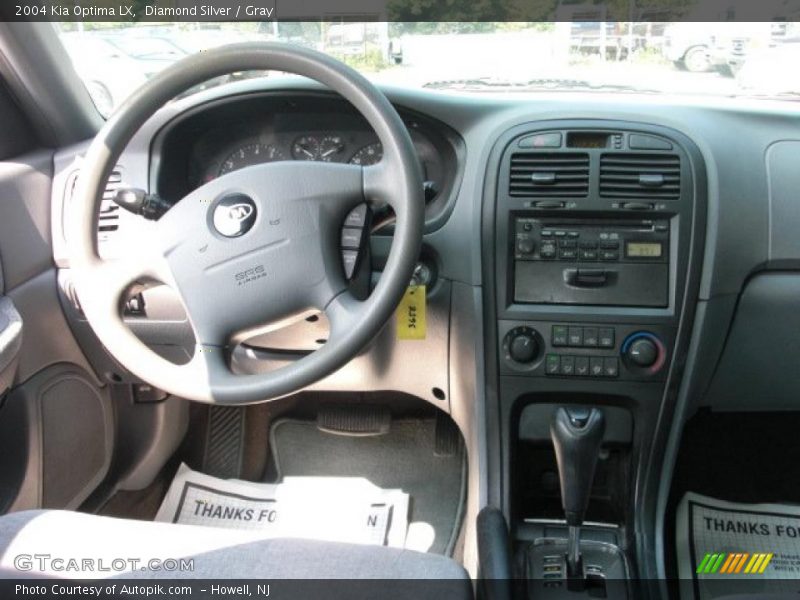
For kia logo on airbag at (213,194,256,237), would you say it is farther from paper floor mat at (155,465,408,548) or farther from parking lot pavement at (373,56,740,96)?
paper floor mat at (155,465,408,548)

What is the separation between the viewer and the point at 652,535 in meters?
1.62

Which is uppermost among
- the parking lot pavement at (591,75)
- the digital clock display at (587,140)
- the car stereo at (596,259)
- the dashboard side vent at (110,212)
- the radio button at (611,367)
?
the parking lot pavement at (591,75)

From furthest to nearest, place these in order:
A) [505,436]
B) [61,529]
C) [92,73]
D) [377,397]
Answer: [377,397], [92,73], [505,436], [61,529]

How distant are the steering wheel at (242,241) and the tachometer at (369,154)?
1.29ft

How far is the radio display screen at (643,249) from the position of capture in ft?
5.08

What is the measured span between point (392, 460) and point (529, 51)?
118 centimetres

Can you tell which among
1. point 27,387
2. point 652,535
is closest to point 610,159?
point 652,535

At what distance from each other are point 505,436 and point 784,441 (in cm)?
78

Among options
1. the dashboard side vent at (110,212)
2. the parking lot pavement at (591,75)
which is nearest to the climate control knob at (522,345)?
the parking lot pavement at (591,75)

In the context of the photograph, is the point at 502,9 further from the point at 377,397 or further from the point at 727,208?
→ the point at 377,397

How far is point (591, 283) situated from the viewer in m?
1.57

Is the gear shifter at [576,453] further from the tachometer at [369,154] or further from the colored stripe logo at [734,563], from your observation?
the tachometer at [369,154]

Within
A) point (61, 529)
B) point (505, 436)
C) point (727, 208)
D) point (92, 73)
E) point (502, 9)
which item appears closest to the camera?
point (61, 529)

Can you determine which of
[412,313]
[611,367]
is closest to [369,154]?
[412,313]
